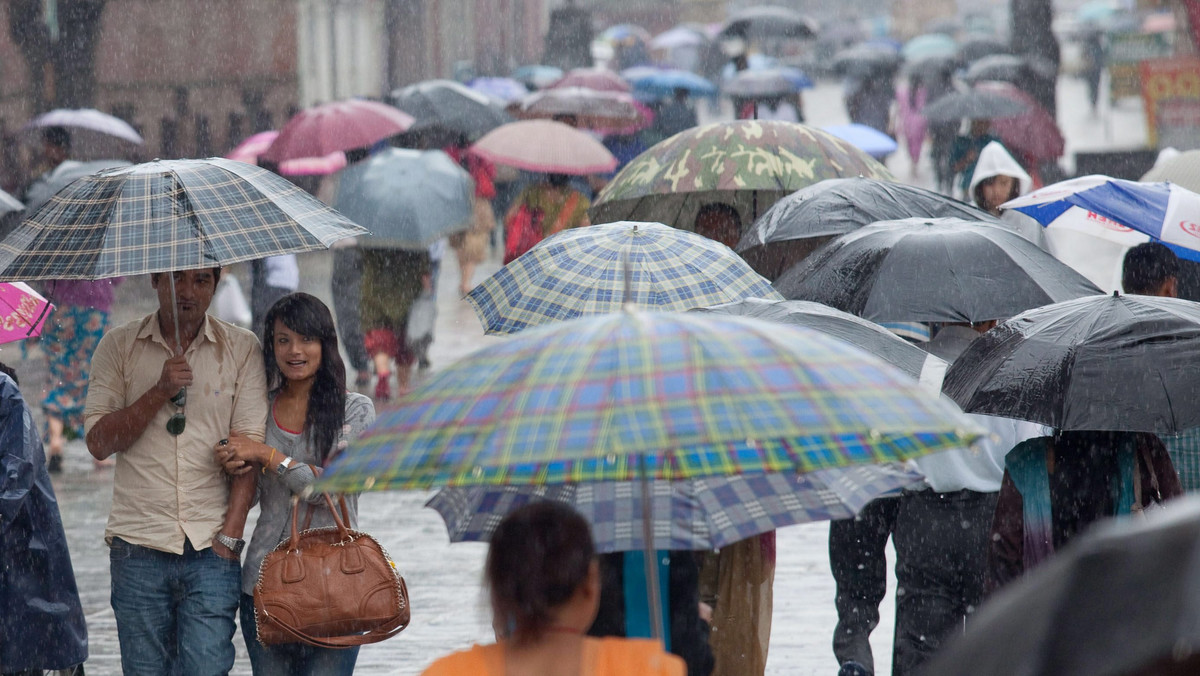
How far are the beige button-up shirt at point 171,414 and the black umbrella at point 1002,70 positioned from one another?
62.2 ft

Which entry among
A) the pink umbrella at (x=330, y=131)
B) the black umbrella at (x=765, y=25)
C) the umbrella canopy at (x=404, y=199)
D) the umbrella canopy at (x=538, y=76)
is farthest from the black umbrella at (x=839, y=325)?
the black umbrella at (x=765, y=25)

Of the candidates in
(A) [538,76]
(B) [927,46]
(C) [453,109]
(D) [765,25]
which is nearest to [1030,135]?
(C) [453,109]

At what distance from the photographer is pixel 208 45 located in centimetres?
2664

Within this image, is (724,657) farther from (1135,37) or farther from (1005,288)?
(1135,37)

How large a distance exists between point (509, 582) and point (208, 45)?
25.1 m

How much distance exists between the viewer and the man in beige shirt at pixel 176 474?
4.89 metres

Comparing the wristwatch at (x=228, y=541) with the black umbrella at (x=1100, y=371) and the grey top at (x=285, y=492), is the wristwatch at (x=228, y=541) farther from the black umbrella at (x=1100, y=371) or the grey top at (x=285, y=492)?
the black umbrella at (x=1100, y=371)

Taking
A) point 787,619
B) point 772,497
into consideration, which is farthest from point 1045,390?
point 787,619

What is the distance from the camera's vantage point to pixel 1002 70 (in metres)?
23.8

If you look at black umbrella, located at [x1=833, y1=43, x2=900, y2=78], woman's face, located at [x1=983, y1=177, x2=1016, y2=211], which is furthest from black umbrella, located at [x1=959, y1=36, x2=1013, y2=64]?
woman's face, located at [x1=983, y1=177, x2=1016, y2=211]

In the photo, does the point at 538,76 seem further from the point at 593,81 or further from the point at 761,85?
the point at 593,81

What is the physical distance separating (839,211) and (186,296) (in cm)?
305

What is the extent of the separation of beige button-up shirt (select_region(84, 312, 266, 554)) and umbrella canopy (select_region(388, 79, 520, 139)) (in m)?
11.6

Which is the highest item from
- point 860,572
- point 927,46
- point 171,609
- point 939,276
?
point 939,276
